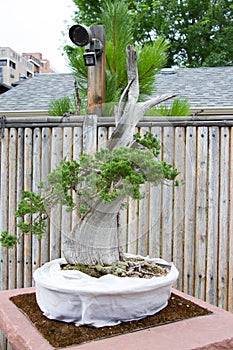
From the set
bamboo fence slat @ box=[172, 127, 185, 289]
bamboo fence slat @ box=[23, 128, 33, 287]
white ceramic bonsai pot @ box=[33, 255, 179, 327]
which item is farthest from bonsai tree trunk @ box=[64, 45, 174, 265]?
bamboo fence slat @ box=[23, 128, 33, 287]

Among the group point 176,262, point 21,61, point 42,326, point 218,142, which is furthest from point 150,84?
point 21,61

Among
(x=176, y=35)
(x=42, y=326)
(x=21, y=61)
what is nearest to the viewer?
(x=42, y=326)

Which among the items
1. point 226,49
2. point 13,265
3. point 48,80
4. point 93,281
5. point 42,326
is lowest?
point 13,265

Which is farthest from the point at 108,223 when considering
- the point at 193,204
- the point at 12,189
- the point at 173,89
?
the point at 173,89

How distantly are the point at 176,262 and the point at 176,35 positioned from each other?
961 centimetres

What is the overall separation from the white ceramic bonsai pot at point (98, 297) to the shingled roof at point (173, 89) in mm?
3658

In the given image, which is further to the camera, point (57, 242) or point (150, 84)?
point (150, 84)

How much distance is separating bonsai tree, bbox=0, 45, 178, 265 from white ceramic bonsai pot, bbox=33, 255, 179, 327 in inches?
5.9

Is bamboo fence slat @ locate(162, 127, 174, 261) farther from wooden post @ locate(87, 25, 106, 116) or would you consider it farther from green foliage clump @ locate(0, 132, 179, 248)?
green foliage clump @ locate(0, 132, 179, 248)

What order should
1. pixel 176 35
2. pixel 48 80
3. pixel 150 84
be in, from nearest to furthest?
pixel 150 84 < pixel 48 80 < pixel 176 35

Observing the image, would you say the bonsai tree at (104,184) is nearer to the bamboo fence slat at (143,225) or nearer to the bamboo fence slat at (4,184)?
the bamboo fence slat at (143,225)

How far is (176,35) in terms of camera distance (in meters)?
10.6

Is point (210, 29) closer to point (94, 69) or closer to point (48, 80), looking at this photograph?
point (48, 80)

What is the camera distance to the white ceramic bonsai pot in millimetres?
1190
